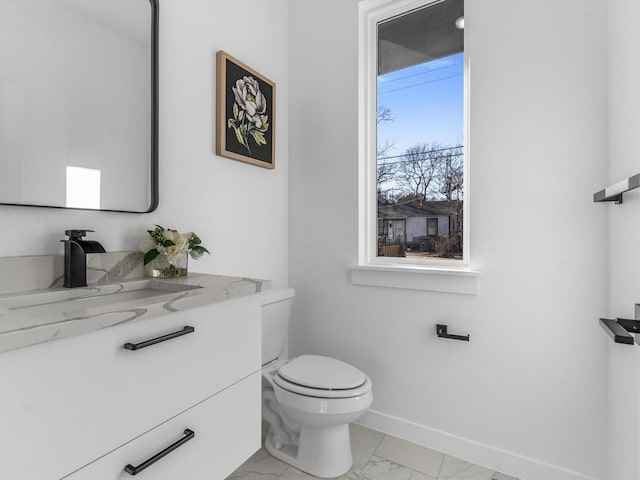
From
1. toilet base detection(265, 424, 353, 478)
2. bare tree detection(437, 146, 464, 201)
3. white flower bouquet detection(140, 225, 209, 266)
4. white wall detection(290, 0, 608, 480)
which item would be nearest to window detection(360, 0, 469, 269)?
bare tree detection(437, 146, 464, 201)

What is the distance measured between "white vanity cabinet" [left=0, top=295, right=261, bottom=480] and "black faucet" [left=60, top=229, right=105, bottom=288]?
15.7 inches

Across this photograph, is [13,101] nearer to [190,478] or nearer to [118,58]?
[118,58]

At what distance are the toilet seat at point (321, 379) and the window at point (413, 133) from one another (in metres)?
0.61

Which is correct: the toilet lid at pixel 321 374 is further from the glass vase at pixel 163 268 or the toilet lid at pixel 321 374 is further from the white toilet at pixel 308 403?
the glass vase at pixel 163 268

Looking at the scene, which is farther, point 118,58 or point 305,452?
point 305,452

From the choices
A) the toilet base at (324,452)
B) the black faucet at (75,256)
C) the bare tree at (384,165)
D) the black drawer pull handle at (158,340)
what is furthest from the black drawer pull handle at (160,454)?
the bare tree at (384,165)

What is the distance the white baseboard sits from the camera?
1.44 metres

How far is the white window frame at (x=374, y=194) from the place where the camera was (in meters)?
1.67

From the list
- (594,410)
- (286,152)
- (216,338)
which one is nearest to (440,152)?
(286,152)

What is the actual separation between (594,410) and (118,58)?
2213 millimetres

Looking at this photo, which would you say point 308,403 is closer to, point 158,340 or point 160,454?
point 160,454

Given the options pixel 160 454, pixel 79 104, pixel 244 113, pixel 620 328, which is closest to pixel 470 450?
pixel 620 328

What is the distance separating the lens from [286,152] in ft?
6.88

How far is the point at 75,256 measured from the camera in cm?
102
